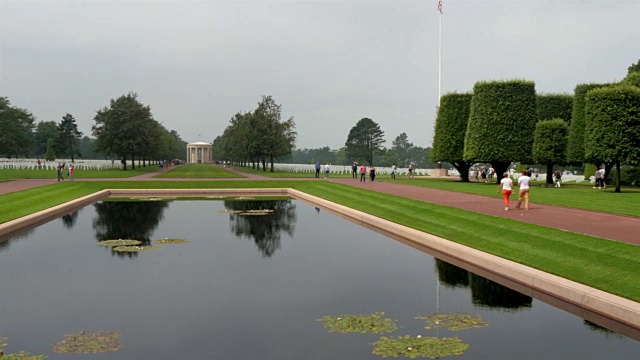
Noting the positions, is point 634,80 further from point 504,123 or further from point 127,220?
point 127,220

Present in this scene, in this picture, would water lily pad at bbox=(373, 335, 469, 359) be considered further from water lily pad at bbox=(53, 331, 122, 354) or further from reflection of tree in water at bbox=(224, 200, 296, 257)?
reflection of tree in water at bbox=(224, 200, 296, 257)

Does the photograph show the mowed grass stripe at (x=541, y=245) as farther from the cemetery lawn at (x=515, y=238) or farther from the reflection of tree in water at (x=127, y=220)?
the reflection of tree in water at (x=127, y=220)

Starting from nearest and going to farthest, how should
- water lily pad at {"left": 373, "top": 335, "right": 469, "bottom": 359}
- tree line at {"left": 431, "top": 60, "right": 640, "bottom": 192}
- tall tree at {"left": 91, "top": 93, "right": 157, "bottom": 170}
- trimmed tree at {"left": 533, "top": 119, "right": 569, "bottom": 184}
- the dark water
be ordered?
water lily pad at {"left": 373, "top": 335, "right": 469, "bottom": 359} < the dark water < trimmed tree at {"left": 533, "top": 119, "right": 569, "bottom": 184} < tree line at {"left": 431, "top": 60, "right": 640, "bottom": 192} < tall tree at {"left": 91, "top": 93, "right": 157, "bottom": 170}

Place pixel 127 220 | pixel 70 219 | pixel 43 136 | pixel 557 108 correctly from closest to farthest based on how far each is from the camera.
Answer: pixel 127 220 < pixel 70 219 < pixel 557 108 < pixel 43 136

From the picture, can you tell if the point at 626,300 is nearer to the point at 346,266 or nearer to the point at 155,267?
the point at 346,266

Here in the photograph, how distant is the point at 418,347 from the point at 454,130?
155 feet

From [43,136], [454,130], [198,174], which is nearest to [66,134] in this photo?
[43,136]

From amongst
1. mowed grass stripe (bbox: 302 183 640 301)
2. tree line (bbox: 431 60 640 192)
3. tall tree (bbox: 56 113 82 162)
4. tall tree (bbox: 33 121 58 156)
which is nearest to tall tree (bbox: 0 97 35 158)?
tall tree (bbox: 56 113 82 162)

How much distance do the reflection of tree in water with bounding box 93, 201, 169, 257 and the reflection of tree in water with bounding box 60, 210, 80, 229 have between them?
0.85 meters

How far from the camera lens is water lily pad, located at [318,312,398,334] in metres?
8.05

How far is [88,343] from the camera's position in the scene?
739 cm

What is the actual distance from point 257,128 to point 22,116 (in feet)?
225

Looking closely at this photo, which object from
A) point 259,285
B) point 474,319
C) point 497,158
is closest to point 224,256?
point 259,285

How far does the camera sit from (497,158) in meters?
45.6
